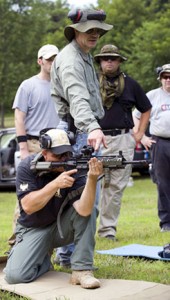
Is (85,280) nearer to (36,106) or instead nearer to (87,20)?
(87,20)

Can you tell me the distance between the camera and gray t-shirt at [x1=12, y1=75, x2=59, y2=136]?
5852 millimetres

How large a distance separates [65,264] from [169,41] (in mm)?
20701

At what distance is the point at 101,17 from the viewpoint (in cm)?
459

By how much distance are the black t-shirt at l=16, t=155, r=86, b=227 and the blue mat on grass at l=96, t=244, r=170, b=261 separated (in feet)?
4.29

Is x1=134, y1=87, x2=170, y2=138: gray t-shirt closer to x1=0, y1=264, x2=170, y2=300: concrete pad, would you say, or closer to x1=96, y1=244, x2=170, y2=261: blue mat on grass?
x1=96, y1=244, x2=170, y2=261: blue mat on grass

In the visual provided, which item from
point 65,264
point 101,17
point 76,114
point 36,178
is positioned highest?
point 101,17

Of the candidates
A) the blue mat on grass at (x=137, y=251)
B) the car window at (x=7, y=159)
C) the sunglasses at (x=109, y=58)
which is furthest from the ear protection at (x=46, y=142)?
the car window at (x=7, y=159)

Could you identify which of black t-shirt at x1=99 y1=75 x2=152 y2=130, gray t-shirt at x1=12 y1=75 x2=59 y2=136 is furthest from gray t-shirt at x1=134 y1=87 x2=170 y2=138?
gray t-shirt at x1=12 y1=75 x2=59 y2=136

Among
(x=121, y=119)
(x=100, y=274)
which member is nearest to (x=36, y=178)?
(x=100, y=274)

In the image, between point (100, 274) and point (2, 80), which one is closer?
point (100, 274)

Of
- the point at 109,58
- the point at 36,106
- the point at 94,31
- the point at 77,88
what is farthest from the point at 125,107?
the point at 77,88

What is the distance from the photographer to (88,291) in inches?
170

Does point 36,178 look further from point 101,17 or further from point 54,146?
point 101,17

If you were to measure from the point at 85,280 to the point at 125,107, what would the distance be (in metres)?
2.73
